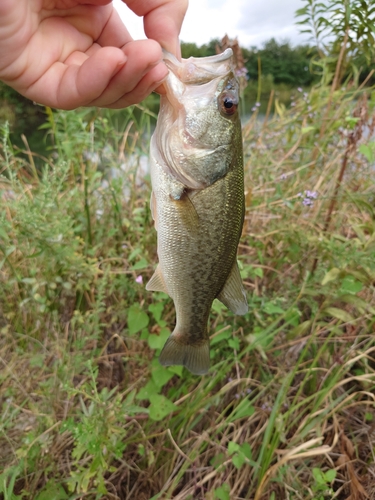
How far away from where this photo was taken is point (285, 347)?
250 centimetres

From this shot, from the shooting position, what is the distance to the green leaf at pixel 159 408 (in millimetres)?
1915

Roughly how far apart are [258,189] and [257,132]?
993 mm

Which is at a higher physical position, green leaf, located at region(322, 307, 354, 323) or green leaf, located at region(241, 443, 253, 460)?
green leaf, located at region(322, 307, 354, 323)

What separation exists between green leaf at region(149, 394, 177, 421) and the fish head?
1.24 m

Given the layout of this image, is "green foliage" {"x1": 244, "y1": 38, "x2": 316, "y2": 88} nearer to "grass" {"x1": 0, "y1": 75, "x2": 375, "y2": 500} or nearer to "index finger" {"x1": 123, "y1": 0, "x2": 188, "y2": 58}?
"grass" {"x1": 0, "y1": 75, "x2": 375, "y2": 500}

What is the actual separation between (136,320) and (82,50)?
1509 mm

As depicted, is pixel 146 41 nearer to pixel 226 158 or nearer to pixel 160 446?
pixel 226 158

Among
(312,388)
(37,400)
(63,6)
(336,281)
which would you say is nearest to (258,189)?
(336,281)

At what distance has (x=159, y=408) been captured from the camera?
195cm

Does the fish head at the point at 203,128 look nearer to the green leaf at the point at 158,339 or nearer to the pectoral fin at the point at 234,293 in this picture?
the pectoral fin at the point at 234,293

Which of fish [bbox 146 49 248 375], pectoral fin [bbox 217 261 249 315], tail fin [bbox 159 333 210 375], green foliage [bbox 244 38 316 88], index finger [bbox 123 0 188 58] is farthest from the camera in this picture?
green foliage [bbox 244 38 316 88]

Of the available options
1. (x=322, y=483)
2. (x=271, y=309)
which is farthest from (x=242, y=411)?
(x=271, y=309)

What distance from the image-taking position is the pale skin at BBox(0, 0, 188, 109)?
117 cm

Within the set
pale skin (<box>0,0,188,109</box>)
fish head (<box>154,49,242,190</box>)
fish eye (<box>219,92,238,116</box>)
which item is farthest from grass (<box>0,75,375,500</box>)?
fish eye (<box>219,92,238,116</box>)
